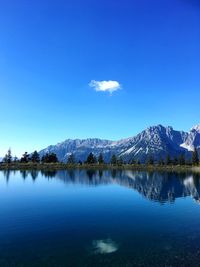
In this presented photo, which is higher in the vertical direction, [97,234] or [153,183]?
[153,183]

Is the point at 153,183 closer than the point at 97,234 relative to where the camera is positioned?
No

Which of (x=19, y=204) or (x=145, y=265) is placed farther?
(x=19, y=204)

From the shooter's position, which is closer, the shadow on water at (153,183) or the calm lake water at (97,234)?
the calm lake water at (97,234)

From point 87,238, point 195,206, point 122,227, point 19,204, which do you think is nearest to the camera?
point 87,238

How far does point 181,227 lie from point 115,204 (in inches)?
934

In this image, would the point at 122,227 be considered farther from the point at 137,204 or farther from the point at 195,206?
the point at 195,206

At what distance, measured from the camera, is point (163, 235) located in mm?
38219

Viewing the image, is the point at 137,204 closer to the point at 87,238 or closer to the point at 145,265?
the point at 87,238

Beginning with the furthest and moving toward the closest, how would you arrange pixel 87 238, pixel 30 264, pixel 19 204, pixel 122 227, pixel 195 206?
1. pixel 195 206
2. pixel 19 204
3. pixel 122 227
4. pixel 87 238
5. pixel 30 264

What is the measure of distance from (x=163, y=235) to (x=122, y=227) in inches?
264

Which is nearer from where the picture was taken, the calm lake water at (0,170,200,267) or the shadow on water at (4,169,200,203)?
the calm lake water at (0,170,200,267)

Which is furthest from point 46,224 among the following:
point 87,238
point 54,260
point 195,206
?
point 195,206

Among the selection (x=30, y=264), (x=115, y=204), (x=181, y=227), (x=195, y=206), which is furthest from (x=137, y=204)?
(x=30, y=264)

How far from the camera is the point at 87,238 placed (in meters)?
36.1
